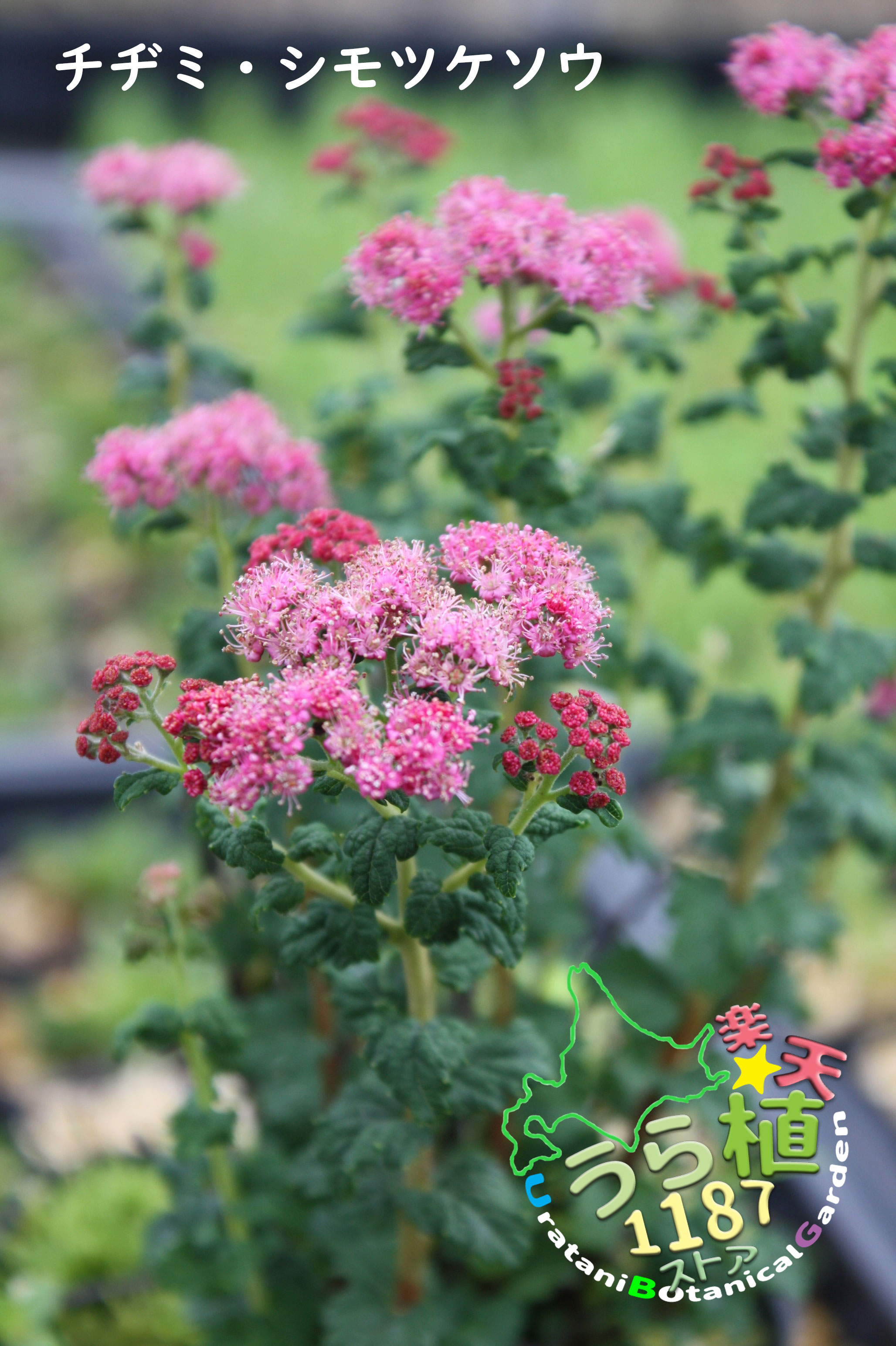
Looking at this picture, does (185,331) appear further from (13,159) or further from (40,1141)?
(13,159)

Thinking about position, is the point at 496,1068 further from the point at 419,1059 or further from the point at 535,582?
the point at 535,582

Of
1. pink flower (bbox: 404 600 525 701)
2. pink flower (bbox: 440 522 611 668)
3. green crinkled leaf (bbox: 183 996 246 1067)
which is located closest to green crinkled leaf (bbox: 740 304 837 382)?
pink flower (bbox: 440 522 611 668)

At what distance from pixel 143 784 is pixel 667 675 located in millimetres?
795

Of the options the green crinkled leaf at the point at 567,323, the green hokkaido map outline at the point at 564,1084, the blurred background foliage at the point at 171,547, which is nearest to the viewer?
the green hokkaido map outline at the point at 564,1084

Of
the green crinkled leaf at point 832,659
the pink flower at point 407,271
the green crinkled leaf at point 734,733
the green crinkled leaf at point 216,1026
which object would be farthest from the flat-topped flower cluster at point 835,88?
the green crinkled leaf at point 216,1026

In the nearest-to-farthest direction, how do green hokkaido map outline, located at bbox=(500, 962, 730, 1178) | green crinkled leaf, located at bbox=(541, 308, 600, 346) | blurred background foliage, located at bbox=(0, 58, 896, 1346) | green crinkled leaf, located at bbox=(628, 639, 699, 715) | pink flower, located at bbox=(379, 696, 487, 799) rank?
pink flower, located at bbox=(379, 696, 487, 799) → green hokkaido map outline, located at bbox=(500, 962, 730, 1178) → green crinkled leaf, located at bbox=(541, 308, 600, 346) → green crinkled leaf, located at bbox=(628, 639, 699, 715) → blurred background foliage, located at bbox=(0, 58, 896, 1346)

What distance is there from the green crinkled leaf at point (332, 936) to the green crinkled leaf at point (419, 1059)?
74mm

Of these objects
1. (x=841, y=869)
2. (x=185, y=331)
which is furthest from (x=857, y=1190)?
(x=185, y=331)

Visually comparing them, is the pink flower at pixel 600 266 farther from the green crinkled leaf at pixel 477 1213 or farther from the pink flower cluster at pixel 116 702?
the green crinkled leaf at pixel 477 1213

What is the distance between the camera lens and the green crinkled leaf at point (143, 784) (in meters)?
0.82

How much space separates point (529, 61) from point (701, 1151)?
681cm

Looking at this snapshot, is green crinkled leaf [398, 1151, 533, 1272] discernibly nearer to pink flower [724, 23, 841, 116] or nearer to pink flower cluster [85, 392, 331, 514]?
pink flower cluster [85, 392, 331, 514]

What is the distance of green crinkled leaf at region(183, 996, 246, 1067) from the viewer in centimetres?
115

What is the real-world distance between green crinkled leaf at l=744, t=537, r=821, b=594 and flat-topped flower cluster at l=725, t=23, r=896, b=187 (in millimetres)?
386
